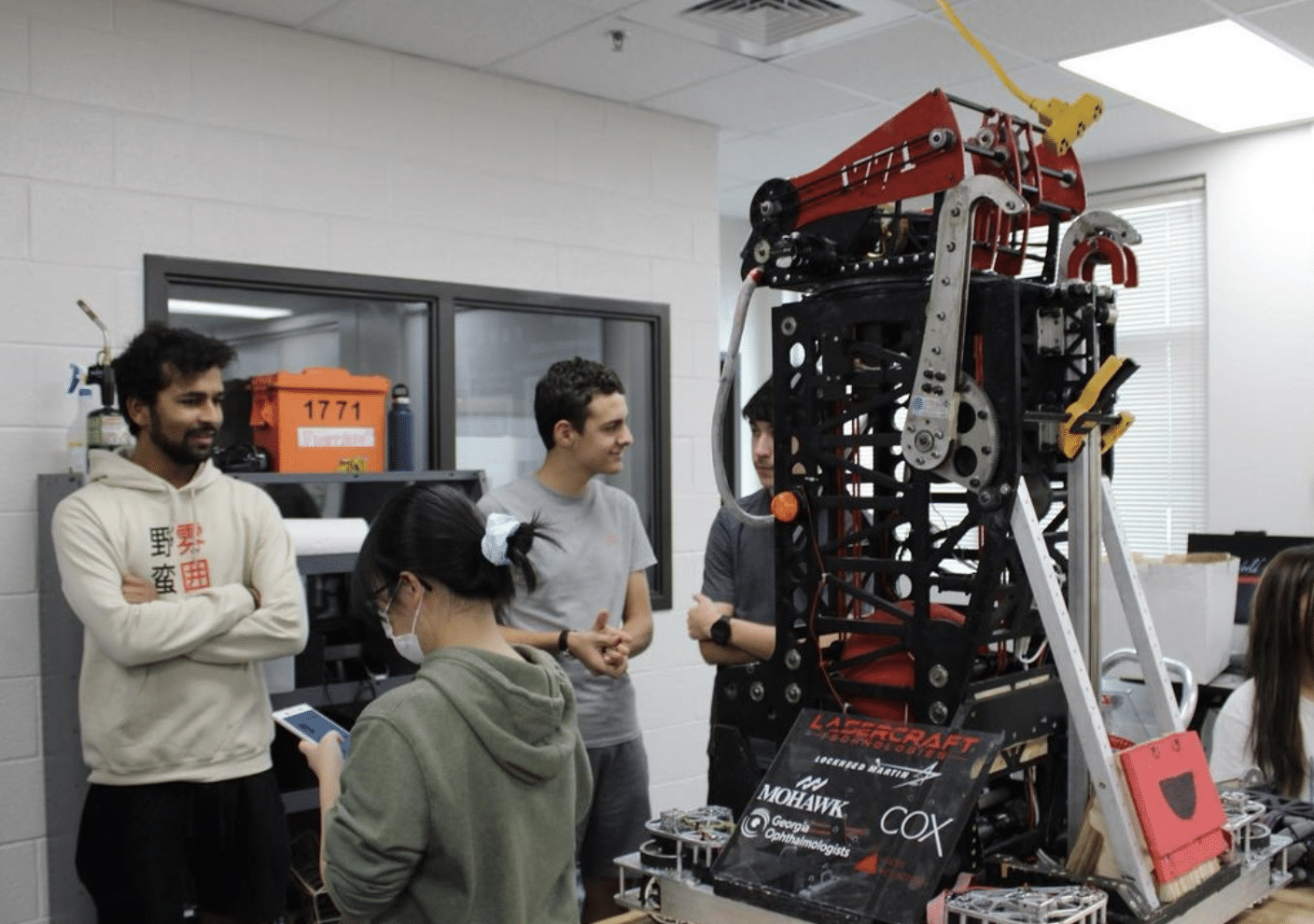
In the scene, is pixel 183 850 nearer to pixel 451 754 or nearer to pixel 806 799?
pixel 451 754

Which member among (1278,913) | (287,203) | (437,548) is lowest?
(1278,913)

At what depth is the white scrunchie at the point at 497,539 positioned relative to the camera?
5.21 feet

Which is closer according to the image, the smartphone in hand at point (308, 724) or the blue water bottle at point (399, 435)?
the smartphone in hand at point (308, 724)

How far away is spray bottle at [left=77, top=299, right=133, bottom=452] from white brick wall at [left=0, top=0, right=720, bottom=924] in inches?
9.2

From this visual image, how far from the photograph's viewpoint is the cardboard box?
3688 mm

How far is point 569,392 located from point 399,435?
1.02 meters

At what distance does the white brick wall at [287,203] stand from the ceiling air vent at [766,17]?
826 millimetres

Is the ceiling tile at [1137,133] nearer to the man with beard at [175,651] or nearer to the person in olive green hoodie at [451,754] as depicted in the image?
the man with beard at [175,651]

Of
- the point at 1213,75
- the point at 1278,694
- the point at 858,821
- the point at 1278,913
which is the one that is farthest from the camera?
the point at 1213,75

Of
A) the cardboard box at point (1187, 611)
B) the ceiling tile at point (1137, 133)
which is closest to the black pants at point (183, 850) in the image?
the cardboard box at point (1187, 611)

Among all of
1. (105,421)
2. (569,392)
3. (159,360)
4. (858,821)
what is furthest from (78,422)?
(858,821)

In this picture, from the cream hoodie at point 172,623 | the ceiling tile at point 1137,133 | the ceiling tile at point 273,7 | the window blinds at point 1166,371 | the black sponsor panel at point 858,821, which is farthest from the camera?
the window blinds at point 1166,371

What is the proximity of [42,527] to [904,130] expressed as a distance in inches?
98.7

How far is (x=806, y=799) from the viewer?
5.02ft
